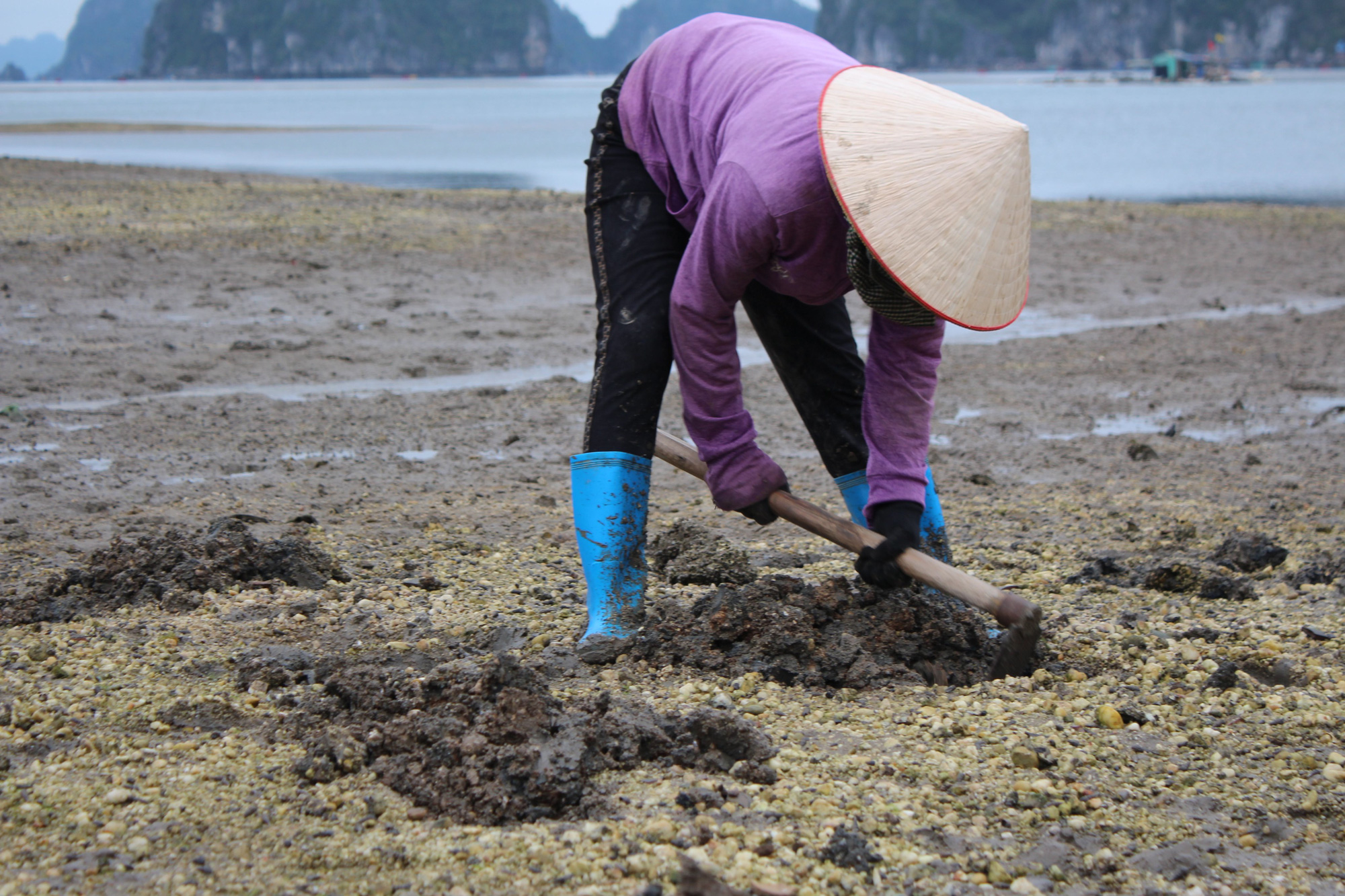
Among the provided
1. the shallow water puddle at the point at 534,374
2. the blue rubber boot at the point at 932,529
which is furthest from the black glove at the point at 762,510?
the shallow water puddle at the point at 534,374

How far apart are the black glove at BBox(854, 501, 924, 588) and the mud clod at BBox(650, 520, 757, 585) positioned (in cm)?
67

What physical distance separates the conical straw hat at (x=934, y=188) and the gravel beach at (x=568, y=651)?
0.98m

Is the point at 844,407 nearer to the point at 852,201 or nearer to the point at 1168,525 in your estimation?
the point at 852,201

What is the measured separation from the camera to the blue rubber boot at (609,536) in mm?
2928

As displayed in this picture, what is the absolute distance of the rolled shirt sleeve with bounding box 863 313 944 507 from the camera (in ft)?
9.32

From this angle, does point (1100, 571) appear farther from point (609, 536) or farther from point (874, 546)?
point (609, 536)

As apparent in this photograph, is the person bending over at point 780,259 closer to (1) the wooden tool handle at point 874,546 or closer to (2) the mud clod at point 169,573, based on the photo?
(1) the wooden tool handle at point 874,546

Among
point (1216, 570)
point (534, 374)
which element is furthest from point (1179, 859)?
point (534, 374)

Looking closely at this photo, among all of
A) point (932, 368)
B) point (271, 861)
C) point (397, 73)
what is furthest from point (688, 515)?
point (397, 73)

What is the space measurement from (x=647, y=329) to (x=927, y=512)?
0.93 metres

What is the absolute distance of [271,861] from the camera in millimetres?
2053

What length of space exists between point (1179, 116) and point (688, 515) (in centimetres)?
4541

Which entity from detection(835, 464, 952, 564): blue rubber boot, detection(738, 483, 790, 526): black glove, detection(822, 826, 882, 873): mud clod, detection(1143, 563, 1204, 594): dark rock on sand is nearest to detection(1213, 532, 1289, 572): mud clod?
detection(1143, 563, 1204, 594): dark rock on sand

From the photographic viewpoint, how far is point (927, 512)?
319cm
